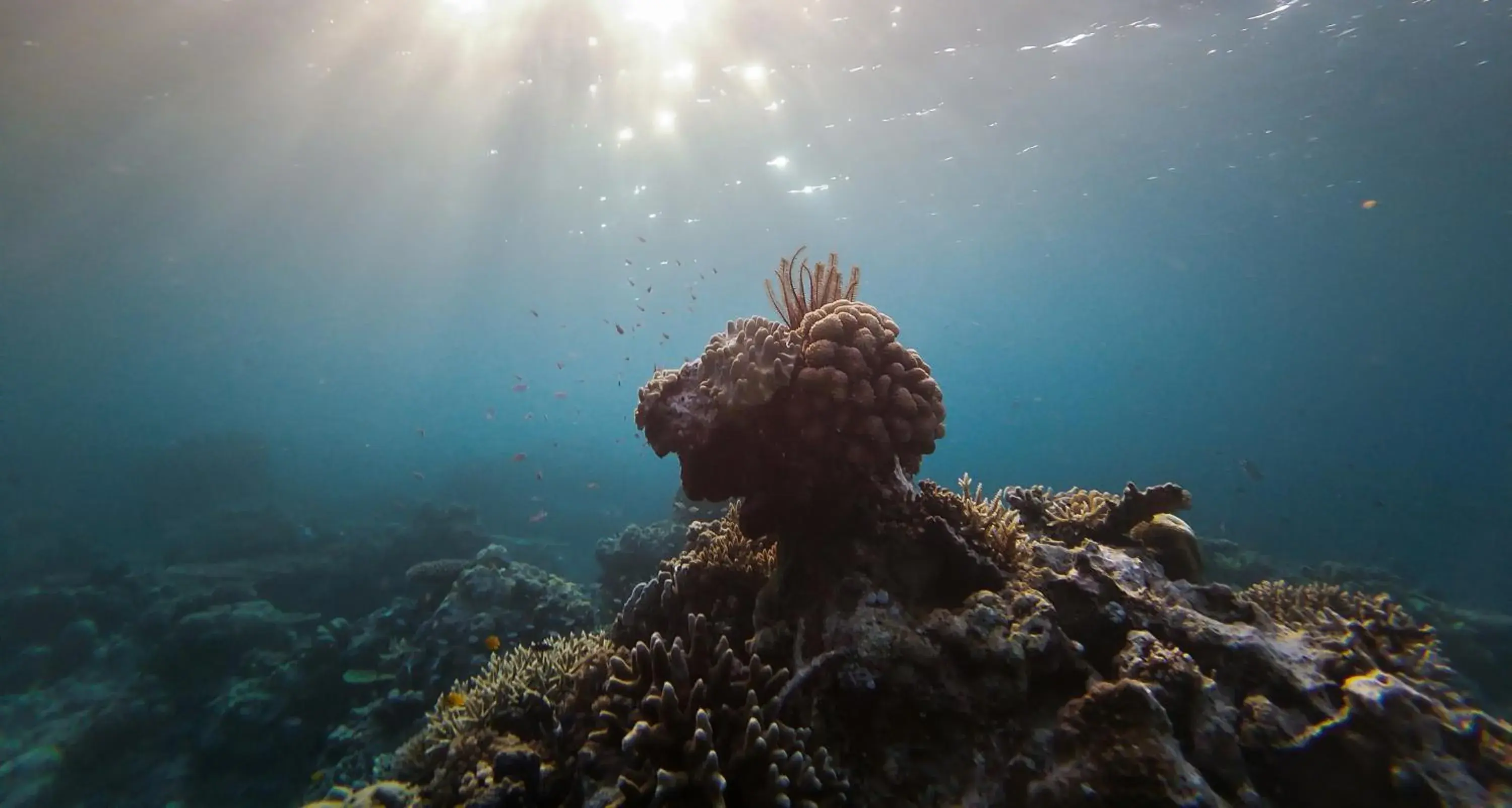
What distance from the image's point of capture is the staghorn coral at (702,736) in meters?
3.18

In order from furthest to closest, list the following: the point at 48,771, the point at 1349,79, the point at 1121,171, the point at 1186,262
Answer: the point at 1186,262, the point at 1121,171, the point at 1349,79, the point at 48,771

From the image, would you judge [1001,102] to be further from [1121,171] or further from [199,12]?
[199,12]

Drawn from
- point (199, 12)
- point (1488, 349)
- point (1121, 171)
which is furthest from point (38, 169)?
point (1488, 349)

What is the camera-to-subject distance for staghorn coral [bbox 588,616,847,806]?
318 centimetres

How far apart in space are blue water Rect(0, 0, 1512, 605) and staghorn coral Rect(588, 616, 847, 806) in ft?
53.6

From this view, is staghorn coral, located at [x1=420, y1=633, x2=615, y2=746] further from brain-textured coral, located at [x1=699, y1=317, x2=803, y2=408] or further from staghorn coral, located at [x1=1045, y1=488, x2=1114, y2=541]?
staghorn coral, located at [x1=1045, y1=488, x2=1114, y2=541]

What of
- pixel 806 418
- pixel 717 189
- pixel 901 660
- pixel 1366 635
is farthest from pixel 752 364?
pixel 717 189

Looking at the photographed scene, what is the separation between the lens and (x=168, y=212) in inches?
1236

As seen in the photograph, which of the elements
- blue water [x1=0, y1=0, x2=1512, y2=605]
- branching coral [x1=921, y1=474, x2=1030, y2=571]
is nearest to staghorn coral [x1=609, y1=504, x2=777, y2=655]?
branching coral [x1=921, y1=474, x2=1030, y2=571]

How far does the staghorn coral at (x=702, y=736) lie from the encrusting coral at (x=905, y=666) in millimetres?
15

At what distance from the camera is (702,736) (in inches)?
128

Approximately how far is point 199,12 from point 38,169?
700 inches

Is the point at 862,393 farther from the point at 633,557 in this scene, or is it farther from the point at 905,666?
the point at 633,557

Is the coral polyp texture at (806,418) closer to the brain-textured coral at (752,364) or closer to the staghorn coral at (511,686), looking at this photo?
Result: the brain-textured coral at (752,364)
